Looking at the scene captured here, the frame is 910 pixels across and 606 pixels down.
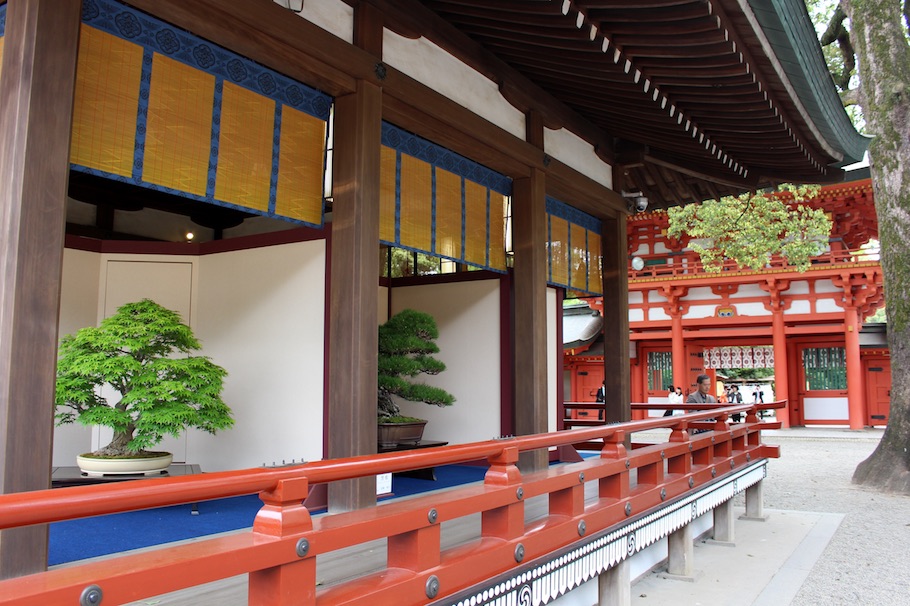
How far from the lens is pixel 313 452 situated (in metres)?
4.70

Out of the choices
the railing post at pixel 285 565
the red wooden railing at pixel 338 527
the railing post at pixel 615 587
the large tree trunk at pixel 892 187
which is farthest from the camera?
the large tree trunk at pixel 892 187

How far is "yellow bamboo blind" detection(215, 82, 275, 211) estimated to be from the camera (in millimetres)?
3705

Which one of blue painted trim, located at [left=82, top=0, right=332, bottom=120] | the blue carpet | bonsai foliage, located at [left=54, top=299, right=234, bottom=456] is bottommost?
the blue carpet

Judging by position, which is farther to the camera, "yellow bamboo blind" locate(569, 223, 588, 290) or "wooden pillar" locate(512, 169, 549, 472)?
"yellow bamboo blind" locate(569, 223, 588, 290)

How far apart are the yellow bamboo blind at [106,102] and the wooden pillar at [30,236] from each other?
0.36 m

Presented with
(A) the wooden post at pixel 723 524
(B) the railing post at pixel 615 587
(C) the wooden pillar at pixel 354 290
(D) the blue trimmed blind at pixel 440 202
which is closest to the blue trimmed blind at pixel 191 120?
(C) the wooden pillar at pixel 354 290

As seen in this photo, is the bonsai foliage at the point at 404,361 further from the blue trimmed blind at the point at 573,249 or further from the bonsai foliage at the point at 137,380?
the blue trimmed blind at the point at 573,249

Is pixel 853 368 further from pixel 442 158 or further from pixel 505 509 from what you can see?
pixel 505 509

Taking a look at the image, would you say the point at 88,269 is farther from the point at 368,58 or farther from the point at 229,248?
the point at 368,58

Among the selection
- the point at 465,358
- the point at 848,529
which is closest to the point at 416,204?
the point at 465,358

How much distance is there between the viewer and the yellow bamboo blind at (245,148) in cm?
371

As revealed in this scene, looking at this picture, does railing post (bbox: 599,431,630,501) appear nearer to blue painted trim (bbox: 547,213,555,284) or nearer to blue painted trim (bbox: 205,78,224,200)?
blue painted trim (bbox: 205,78,224,200)

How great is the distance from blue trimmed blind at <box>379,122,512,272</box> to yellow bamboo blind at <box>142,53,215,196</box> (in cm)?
132

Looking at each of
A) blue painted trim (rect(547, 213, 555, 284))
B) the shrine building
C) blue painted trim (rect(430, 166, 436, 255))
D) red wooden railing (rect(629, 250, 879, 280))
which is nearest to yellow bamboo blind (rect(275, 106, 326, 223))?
blue painted trim (rect(430, 166, 436, 255))
